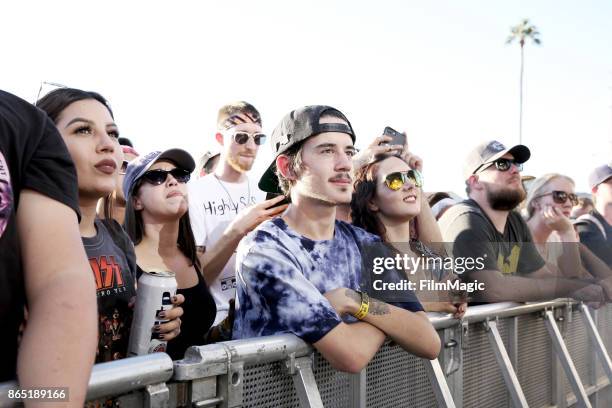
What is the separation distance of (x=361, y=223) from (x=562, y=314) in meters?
2.04

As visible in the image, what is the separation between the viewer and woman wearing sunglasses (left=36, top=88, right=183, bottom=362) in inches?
89.3

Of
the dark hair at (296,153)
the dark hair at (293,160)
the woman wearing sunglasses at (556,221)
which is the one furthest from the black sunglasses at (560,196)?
the dark hair at (293,160)

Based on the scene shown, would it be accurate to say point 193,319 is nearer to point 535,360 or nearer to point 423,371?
point 423,371

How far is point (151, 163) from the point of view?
3.38 m

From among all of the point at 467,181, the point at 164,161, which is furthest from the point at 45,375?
the point at 467,181

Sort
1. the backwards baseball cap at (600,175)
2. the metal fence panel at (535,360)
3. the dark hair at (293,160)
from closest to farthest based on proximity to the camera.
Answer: the dark hair at (293,160)
the metal fence panel at (535,360)
the backwards baseball cap at (600,175)

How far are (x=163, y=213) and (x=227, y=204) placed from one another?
123 centimetres

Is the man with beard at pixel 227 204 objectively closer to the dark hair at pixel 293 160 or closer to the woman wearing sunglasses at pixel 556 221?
the dark hair at pixel 293 160

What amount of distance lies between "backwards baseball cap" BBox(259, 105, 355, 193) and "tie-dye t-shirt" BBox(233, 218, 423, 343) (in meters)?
0.45

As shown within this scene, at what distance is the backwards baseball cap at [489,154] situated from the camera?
4.97 metres

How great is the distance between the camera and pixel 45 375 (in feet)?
3.97

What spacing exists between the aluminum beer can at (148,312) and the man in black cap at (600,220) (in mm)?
5128

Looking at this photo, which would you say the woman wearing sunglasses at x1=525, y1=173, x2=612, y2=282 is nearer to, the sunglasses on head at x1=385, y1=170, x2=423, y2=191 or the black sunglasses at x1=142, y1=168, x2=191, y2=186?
the sunglasses on head at x1=385, y1=170, x2=423, y2=191

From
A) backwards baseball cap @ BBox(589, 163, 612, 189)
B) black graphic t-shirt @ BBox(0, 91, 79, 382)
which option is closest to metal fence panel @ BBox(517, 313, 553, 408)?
backwards baseball cap @ BBox(589, 163, 612, 189)
